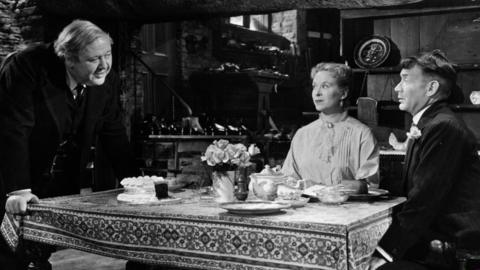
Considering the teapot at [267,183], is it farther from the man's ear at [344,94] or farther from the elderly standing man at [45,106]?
the elderly standing man at [45,106]

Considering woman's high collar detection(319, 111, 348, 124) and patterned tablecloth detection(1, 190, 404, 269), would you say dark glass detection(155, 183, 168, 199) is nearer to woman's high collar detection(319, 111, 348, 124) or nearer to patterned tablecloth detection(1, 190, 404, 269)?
patterned tablecloth detection(1, 190, 404, 269)

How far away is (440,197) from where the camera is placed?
2553mm

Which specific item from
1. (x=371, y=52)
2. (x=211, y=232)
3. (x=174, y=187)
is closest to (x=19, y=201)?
(x=174, y=187)

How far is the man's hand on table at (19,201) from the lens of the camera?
118 inches

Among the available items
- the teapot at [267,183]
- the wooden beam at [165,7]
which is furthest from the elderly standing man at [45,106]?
the wooden beam at [165,7]

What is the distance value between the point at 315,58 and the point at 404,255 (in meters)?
12.4

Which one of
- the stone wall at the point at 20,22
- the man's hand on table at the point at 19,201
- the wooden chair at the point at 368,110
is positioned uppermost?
the stone wall at the point at 20,22

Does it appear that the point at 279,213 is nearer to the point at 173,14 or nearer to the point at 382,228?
the point at 382,228

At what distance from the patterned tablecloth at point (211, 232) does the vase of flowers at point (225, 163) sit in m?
0.11

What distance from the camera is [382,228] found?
2531 mm

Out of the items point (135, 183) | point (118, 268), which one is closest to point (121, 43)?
point (118, 268)

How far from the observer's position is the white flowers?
2867mm

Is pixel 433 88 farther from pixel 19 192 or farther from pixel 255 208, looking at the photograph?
pixel 19 192

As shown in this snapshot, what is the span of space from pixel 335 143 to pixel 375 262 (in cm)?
132
